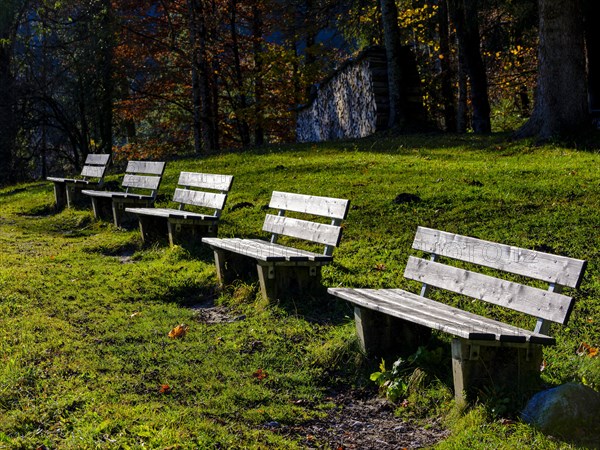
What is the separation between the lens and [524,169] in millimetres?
11070

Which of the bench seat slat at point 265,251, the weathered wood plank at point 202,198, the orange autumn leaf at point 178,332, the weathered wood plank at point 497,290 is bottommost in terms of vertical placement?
the orange autumn leaf at point 178,332

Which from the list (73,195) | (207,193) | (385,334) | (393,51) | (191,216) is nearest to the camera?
(385,334)

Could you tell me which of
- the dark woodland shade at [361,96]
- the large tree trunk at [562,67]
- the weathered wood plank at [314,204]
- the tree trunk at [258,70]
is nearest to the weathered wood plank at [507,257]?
the weathered wood plank at [314,204]

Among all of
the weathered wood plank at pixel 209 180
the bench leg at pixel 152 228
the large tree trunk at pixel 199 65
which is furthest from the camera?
the large tree trunk at pixel 199 65

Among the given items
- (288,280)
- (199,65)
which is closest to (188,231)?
(288,280)

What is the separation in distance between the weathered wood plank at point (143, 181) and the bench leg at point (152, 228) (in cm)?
107

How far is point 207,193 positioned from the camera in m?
9.56

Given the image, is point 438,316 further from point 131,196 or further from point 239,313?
point 131,196

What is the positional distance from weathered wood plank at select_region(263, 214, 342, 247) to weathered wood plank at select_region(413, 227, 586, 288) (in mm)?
1145

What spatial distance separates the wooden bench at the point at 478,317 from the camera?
450 cm

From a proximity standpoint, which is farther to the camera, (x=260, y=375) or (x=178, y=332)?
(x=178, y=332)

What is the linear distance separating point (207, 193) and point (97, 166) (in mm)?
5164

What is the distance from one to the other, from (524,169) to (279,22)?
733 inches

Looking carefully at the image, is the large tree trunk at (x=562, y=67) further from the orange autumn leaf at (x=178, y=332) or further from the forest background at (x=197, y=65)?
the orange autumn leaf at (x=178, y=332)
